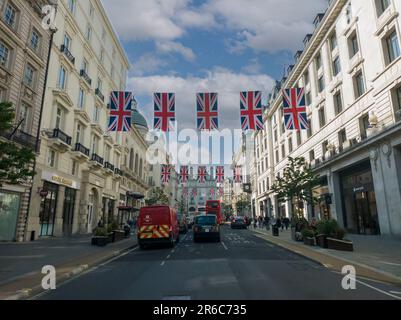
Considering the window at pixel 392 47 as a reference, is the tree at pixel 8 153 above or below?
below

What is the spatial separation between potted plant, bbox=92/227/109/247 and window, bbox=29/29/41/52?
15.2m

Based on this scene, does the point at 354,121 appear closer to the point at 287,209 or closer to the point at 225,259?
the point at 225,259

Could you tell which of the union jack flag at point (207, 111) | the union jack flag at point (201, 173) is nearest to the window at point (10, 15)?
the union jack flag at point (207, 111)

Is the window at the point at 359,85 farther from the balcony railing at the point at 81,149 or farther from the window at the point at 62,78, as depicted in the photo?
the window at the point at 62,78

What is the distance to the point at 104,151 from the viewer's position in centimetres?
4091

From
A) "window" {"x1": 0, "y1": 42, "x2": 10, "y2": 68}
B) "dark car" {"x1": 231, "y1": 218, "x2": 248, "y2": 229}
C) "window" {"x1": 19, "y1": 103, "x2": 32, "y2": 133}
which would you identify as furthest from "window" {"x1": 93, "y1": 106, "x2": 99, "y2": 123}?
"dark car" {"x1": 231, "y1": 218, "x2": 248, "y2": 229}

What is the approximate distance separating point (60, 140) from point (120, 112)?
7.73m

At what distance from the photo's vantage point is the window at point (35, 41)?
2417 cm

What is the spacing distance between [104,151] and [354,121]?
29901 mm

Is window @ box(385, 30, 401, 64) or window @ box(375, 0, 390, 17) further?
window @ box(375, 0, 390, 17)

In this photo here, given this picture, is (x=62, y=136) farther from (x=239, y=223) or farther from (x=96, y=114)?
(x=239, y=223)

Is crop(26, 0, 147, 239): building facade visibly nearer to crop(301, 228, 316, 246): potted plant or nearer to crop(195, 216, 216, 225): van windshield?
crop(195, 216, 216, 225): van windshield

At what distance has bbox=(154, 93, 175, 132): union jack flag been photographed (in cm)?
1994
